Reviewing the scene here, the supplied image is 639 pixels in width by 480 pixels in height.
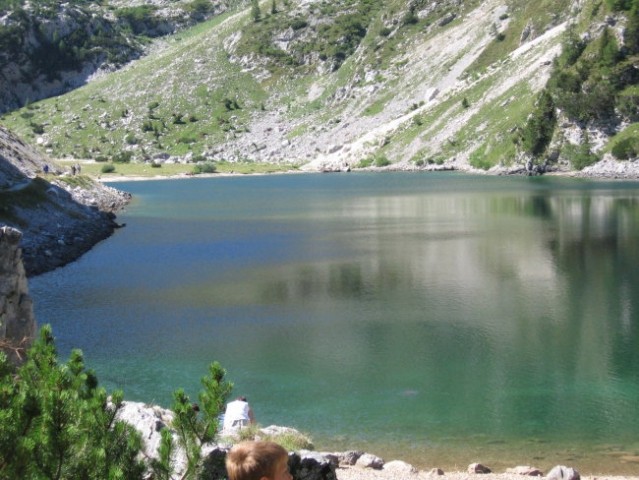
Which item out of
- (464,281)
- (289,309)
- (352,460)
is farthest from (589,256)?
(352,460)

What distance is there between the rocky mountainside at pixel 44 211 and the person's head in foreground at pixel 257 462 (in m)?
38.7

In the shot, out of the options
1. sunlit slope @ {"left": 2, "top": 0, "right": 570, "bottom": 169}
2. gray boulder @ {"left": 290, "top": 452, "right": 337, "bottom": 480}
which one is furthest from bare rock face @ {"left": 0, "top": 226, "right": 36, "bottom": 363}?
sunlit slope @ {"left": 2, "top": 0, "right": 570, "bottom": 169}

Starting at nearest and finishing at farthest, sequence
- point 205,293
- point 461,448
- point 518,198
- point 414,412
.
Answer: point 461,448 → point 414,412 → point 205,293 → point 518,198

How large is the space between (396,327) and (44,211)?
3476 centimetres

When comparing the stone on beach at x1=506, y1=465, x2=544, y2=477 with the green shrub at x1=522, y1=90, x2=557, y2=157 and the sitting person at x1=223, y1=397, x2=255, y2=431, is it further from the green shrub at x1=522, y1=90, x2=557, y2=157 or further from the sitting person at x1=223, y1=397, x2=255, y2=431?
the green shrub at x1=522, y1=90, x2=557, y2=157

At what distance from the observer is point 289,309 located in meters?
31.0

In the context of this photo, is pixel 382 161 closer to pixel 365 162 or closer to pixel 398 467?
pixel 365 162

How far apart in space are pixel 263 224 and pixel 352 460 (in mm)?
46818

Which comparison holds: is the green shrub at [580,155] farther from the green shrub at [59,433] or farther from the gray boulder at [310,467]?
the green shrub at [59,433]

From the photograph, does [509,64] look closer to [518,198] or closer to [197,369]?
[518,198]

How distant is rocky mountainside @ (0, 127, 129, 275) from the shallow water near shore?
1691 mm

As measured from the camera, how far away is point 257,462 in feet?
16.9

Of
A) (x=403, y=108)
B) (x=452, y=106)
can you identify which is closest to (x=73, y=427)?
(x=452, y=106)

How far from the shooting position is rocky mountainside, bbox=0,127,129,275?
149 ft
